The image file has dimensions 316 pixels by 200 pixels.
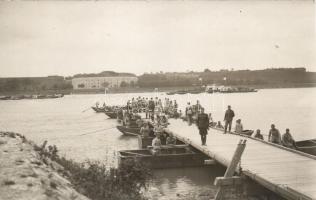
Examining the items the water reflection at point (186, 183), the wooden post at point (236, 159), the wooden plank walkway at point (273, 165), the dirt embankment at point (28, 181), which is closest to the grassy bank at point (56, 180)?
the dirt embankment at point (28, 181)

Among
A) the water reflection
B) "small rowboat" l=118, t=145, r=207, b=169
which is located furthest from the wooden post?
"small rowboat" l=118, t=145, r=207, b=169

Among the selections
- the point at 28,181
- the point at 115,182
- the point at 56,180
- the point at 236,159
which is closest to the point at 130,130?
the point at 115,182

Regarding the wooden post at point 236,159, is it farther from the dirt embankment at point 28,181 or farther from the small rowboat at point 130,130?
the small rowboat at point 130,130

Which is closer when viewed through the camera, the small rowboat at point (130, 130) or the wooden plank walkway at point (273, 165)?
the wooden plank walkway at point (273, 165)

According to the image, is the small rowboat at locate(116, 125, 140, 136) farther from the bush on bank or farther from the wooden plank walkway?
the bush on bank

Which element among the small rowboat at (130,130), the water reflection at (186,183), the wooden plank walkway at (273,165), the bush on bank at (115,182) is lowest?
the water reflection at (186,183)

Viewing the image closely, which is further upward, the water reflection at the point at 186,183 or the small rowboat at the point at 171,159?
the small rowboat at the point at 171,159

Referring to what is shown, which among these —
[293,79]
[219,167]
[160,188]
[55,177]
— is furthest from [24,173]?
[293,79]
